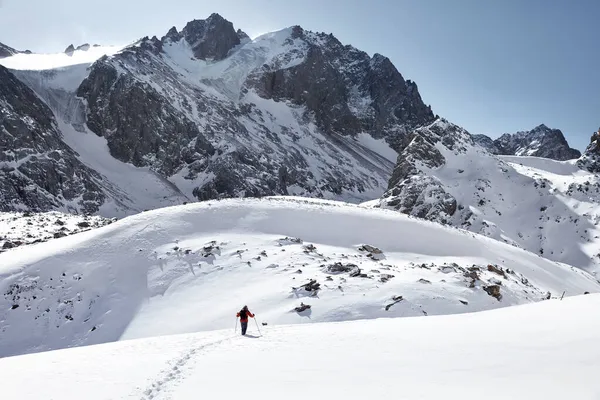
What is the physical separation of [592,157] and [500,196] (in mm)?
24195

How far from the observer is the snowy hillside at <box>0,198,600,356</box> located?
2177 cm

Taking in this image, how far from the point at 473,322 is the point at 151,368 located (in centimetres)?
1191

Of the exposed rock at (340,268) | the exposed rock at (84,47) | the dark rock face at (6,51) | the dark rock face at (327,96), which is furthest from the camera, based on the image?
the dark rock face at (327,96)

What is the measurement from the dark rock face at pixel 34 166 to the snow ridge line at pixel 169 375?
7870 centimetres

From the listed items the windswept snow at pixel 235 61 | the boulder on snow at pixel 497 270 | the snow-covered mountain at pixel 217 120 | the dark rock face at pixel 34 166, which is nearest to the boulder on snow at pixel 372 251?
the boulder on snow at pixel 497 270

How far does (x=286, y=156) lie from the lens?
446 feet

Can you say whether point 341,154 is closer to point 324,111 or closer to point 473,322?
point 324,111

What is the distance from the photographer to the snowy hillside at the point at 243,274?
21766 mm

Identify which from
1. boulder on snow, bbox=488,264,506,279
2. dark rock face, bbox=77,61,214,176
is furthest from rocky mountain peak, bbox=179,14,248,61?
boulder on snow, bbox=488,264,506,279

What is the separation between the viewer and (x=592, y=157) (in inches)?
2918

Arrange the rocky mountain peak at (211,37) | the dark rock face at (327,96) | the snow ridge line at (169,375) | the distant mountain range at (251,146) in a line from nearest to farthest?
the snow ridge line at (169,375), the distant mountain range at (251,146), the dark rock face at (327,96), the rocky mountain peak at (211,37)

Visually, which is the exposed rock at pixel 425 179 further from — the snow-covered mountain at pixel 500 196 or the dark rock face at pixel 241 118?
the dark rock face at pixel 241 118

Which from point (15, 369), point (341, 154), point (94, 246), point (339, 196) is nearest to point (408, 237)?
point (94, 246)

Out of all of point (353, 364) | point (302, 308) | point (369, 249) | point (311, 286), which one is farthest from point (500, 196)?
point (353, 364)
